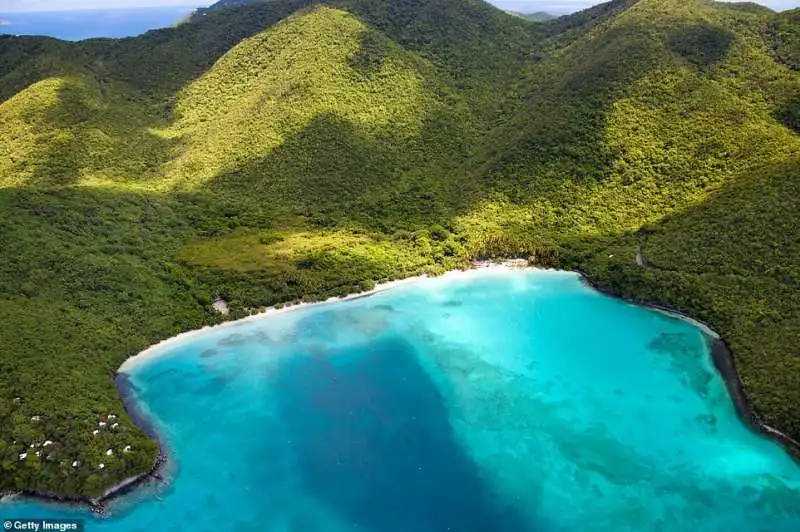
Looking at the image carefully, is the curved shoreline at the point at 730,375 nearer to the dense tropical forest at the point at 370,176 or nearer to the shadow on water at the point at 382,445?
the dense tropical forest at the point at 370,176

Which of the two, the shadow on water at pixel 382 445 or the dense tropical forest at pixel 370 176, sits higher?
the dense tropical forest at pixel 370 176

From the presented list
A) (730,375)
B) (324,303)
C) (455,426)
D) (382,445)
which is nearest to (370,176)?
(324,303)

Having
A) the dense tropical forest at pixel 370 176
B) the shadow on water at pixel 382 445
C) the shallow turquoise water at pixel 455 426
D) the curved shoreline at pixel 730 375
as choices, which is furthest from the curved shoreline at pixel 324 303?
the shadow on water at pixel 382 445

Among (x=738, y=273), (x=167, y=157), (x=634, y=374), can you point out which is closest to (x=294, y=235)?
(x=167, y=157)

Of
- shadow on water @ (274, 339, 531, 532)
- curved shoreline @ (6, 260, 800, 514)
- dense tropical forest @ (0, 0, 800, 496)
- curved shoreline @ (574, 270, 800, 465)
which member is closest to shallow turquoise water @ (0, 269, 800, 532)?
shadow on water @ (274, 339, 531, 532)

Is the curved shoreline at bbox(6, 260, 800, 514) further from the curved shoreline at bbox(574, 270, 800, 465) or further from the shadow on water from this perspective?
the shadow on water

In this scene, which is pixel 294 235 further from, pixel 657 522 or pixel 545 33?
pixel 545 33
